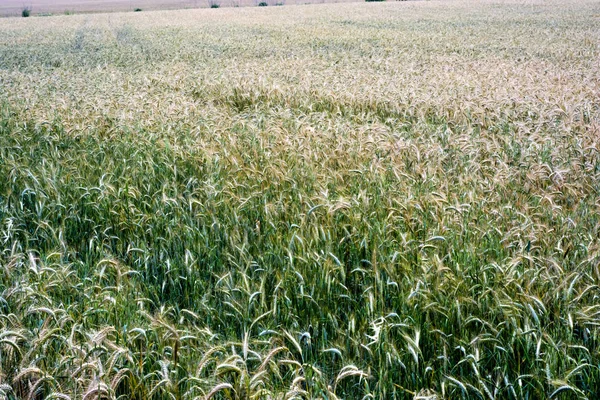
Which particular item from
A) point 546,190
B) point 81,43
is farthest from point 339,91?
point 81,43

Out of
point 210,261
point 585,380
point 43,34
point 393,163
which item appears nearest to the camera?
point 585,380

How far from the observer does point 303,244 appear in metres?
2.90

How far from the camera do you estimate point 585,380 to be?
202 cm

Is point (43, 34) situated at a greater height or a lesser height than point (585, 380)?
greater

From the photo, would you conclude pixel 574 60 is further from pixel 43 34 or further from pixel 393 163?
pixel 43 34

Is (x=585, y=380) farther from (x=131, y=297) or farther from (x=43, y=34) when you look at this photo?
(x=43, y=34)

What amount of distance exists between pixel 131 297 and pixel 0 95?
6.71 meters

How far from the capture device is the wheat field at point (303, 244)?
6.73 ft

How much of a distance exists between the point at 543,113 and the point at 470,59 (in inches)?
229

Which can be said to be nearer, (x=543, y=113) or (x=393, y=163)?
(x=393, y=163)

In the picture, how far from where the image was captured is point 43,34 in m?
21.5

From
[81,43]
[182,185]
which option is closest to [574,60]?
[182,185]

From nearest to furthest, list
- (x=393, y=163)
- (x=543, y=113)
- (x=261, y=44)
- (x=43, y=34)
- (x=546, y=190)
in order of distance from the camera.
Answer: (x=546, y=190), (x=393, y=163), (x=543, y=113), (x=261, y=44), (x=43, y=34)

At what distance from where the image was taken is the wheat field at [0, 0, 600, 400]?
205cm
